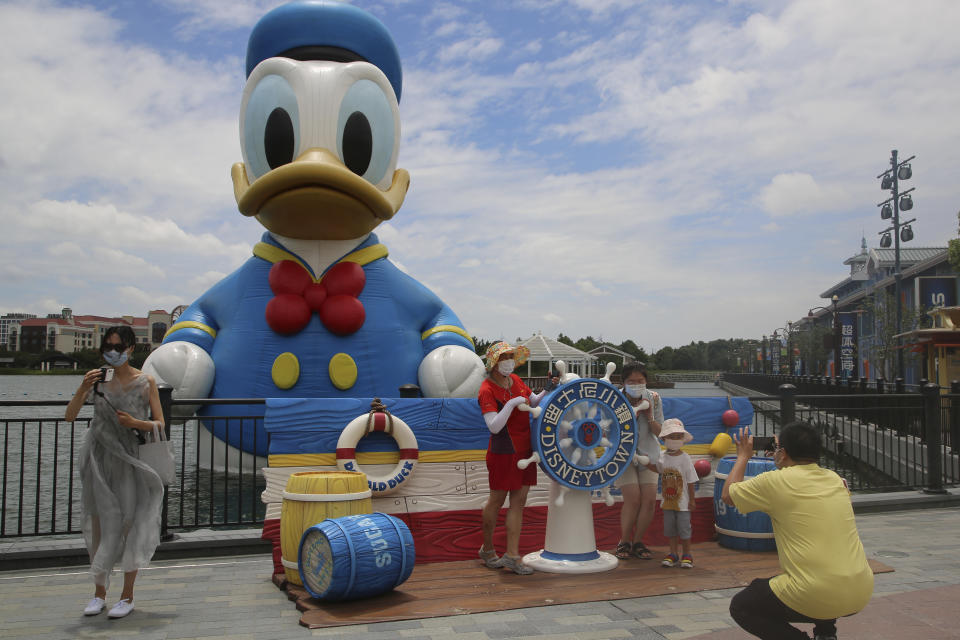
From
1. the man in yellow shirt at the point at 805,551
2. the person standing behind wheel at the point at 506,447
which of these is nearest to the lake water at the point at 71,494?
the person standing behind wheel at the point at 506,447

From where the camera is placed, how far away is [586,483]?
5.41 meters

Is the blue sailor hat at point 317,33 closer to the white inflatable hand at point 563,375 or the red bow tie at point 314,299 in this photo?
the red bow tie at point 314,299

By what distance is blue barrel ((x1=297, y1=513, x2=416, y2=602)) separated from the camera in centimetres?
445

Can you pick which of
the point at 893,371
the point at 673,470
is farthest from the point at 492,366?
the point at 893,371

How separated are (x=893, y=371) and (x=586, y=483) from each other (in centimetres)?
3383

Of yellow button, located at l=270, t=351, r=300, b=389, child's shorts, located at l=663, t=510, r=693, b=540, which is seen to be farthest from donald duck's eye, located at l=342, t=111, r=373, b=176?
child's shorts, located at l=663, t=510, r=693, b=540

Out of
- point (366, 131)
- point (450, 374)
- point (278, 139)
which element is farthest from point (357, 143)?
point (450, 374)

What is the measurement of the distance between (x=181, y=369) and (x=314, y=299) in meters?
1.76

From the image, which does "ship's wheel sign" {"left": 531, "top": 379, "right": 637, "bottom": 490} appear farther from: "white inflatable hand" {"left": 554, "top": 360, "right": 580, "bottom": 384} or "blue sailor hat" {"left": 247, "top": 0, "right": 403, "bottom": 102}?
"blue sailor hat" {"left": 247, "top": 0, "right": 403, "bottom": 102}

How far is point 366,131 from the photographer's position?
9328mm

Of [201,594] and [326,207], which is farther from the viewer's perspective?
[326,207]

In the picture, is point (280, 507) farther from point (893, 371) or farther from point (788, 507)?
point (893, 371)

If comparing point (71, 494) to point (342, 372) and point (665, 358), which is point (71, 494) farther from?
point (665, 358)

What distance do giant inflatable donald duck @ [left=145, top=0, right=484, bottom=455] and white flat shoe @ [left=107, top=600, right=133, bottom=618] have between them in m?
4.72
